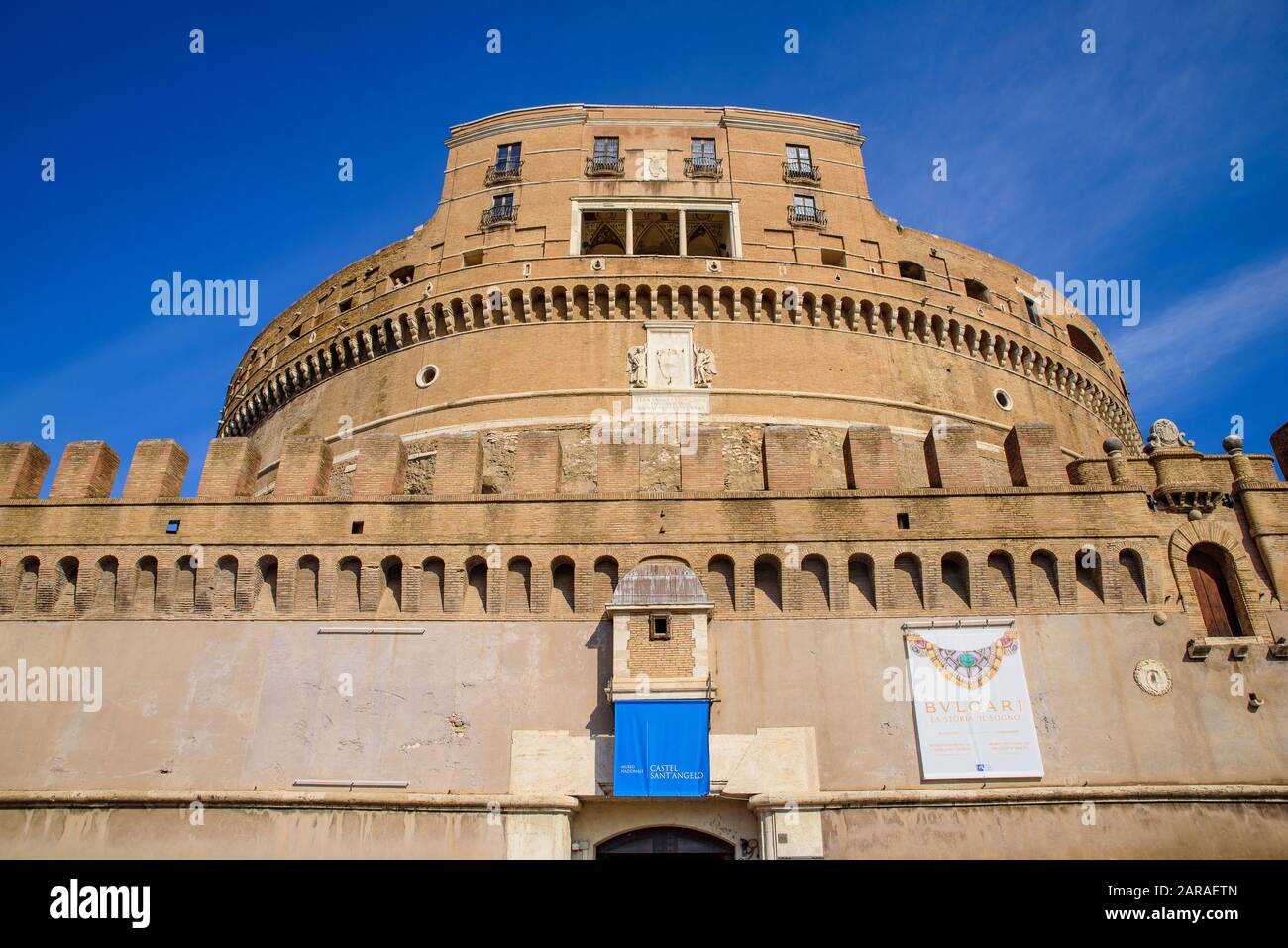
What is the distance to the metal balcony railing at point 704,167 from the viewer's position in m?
26.5

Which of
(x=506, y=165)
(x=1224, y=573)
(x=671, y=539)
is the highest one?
(x=506, y=165)

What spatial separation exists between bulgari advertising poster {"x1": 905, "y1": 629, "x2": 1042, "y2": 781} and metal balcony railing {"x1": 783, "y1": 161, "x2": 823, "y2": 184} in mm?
16931

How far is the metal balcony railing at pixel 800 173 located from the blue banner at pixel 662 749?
60.7ft

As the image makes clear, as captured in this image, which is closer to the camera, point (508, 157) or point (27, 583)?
point (27, 583)

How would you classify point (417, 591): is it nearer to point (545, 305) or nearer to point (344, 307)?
point (545, 305)

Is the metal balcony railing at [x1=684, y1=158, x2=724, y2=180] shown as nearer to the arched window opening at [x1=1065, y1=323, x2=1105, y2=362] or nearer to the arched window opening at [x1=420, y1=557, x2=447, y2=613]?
the arched window opening at [x1=1065, y1=323, x2=1105, y2=362]

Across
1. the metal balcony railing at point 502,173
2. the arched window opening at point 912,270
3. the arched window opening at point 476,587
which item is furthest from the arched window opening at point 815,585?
the metal balcony railing at point 502,173

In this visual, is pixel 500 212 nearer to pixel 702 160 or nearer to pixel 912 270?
pixel 702 160

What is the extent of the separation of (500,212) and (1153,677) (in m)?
20.1

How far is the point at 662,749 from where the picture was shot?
12891 millimetres

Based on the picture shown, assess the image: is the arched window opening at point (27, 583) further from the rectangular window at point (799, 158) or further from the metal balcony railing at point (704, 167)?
the rectangular window at point (799, 158)

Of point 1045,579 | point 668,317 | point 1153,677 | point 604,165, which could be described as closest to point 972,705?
point 1045,579

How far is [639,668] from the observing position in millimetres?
13406

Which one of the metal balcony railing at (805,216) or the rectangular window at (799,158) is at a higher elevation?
the rectangular window at (799,158)
